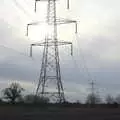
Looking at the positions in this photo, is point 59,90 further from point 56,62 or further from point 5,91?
point 5,91

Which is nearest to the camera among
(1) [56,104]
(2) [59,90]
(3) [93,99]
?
(2) [59,90]

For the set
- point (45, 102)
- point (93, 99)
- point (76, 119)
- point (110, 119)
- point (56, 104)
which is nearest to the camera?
point (76, 119)

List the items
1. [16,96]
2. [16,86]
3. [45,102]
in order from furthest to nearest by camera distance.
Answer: [16,86] < [16,96] < [45,102]

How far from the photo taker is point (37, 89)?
137 feet

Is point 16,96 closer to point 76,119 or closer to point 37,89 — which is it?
point 37,89

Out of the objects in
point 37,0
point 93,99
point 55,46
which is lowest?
point 93,99

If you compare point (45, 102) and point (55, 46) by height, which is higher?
point (55, 46)

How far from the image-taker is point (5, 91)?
4481 inches

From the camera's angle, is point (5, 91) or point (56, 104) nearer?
point (56, 104)

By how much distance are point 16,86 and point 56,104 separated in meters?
74.8

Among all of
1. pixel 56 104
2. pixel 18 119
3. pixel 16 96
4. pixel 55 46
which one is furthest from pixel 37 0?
pixel 16 96

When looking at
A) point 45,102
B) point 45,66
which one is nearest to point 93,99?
point 45,102

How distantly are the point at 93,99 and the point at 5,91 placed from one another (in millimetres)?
28012

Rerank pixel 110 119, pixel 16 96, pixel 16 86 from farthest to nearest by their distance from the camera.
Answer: pixel 16 86 → pixel 16 96 → pixel 110 119
